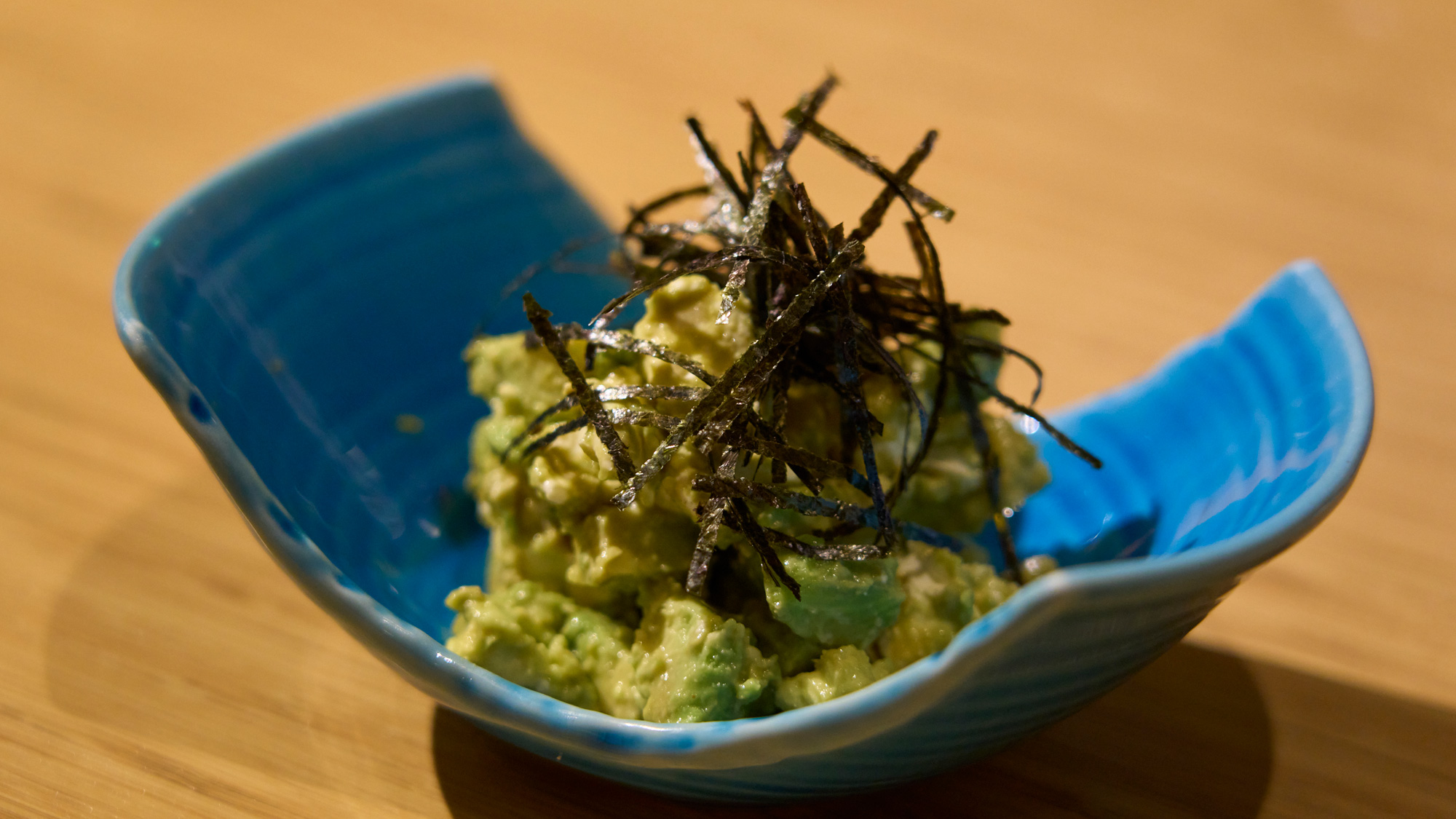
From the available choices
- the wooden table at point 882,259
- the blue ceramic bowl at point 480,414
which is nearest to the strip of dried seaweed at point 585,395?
the blue ceramic bowl at point 480,414

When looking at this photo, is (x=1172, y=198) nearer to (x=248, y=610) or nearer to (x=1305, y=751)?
(x=1305, y=751)

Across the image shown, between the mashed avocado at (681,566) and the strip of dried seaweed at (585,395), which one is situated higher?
the strip of dried seaweed at (585,395)

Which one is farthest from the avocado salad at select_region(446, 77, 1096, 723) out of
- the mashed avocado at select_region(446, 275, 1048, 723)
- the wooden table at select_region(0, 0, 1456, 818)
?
the wooden table at select_region(0, 0, 1456, 818)

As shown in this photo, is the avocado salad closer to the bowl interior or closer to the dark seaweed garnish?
the dark seaweed garnish

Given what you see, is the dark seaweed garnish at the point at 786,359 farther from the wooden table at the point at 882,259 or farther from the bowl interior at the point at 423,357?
the wooden table at the point at 882,259

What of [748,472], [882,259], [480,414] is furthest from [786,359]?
[882,259]

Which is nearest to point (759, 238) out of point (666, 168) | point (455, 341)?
point (455, 341)

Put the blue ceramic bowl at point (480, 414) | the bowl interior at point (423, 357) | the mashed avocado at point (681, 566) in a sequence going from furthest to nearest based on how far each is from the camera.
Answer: the bowl interior at point (423, 357) < the mashed avocado at point (681, 566) < the blue ceramic bowl at point (480, 414)
